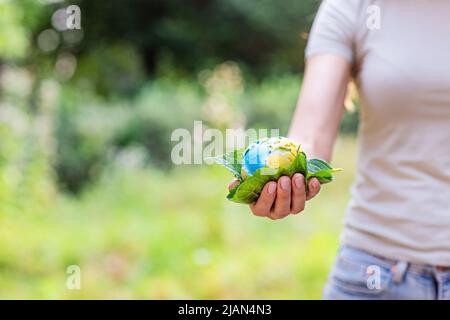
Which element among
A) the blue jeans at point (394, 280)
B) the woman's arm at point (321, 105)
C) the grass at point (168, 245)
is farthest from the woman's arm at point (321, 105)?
the grass at point (168, 245)

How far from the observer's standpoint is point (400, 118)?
62.6 inches

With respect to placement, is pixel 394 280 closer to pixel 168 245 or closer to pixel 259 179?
pixel 259 179

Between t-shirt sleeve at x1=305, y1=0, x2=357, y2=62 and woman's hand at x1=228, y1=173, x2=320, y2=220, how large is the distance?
0.40 metres

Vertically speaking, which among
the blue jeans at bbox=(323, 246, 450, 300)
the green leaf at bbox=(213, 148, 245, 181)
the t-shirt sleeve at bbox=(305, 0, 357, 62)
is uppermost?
the t-shirt sleeve at bbox=(305, 0, 357, 62)

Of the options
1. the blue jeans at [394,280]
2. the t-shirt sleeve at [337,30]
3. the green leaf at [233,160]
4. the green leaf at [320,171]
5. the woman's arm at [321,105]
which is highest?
the t-shirt sleeve at [337,30]

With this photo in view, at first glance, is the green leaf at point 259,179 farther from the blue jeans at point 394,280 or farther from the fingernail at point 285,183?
the blue jeans at point 394,280

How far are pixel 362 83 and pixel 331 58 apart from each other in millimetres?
87

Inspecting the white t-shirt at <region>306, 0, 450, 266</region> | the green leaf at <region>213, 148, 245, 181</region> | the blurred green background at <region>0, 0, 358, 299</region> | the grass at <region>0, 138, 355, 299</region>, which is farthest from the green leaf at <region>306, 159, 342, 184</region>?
the grass at <region>0, 138, 355, 299</region>

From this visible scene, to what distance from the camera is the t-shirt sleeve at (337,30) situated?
1.65m

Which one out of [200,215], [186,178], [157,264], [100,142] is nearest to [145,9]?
[100,142]

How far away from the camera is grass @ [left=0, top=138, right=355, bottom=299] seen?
14.4 feet

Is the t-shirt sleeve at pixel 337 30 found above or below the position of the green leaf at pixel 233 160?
above

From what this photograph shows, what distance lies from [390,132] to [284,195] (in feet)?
1.18

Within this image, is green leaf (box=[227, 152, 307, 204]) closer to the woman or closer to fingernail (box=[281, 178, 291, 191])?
fingernail (box=[281, 178, 291, 191])
